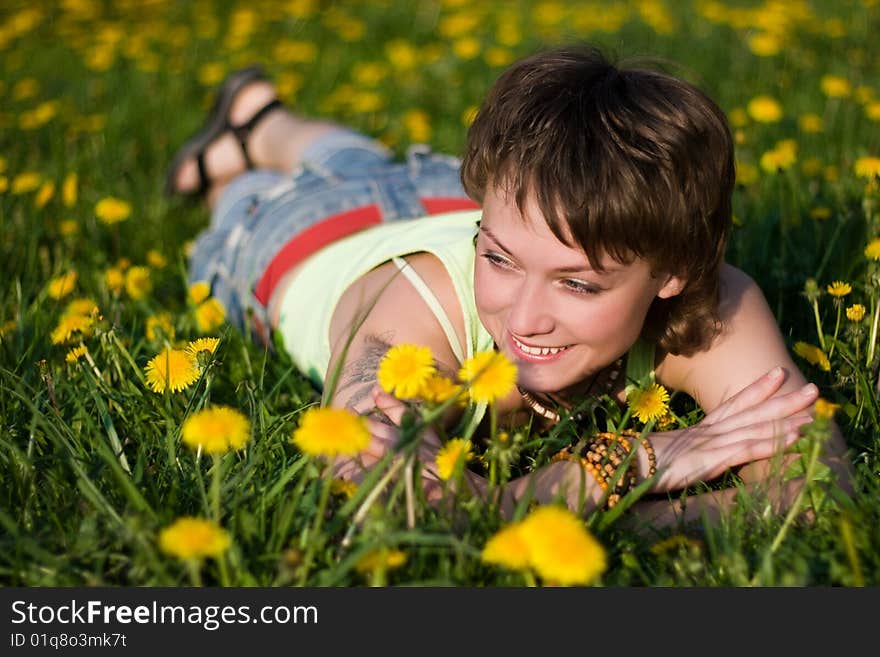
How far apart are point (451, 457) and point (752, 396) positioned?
703 mm

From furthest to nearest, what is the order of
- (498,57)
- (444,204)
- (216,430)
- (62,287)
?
(498,57) < (444,204) < (62,287) < (216,430)

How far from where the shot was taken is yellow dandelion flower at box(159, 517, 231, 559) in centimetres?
137

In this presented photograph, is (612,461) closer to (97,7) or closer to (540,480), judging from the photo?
(540,480)

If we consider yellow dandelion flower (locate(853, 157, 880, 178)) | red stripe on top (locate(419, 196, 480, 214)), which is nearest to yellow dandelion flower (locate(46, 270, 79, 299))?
red stripe on top (locate(419, 196, 480, 214))

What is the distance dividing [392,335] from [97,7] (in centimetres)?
500

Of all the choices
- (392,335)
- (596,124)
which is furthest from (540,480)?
(596,124)

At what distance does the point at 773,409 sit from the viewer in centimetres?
195

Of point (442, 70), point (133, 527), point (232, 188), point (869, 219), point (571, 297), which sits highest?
point (442, 70)

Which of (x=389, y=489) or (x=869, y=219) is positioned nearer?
(x=389, y=489)

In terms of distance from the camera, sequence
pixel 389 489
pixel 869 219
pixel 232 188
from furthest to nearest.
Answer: pixel 232 188, pixel 869 219, pixel 389 489

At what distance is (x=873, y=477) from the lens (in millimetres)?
1856

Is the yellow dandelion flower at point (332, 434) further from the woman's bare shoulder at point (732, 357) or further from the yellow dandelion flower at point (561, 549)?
the woman's bare shoulder at point (732, 357)

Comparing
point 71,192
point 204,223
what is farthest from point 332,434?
point 204,223

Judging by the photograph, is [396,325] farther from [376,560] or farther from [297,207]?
[297,207]
